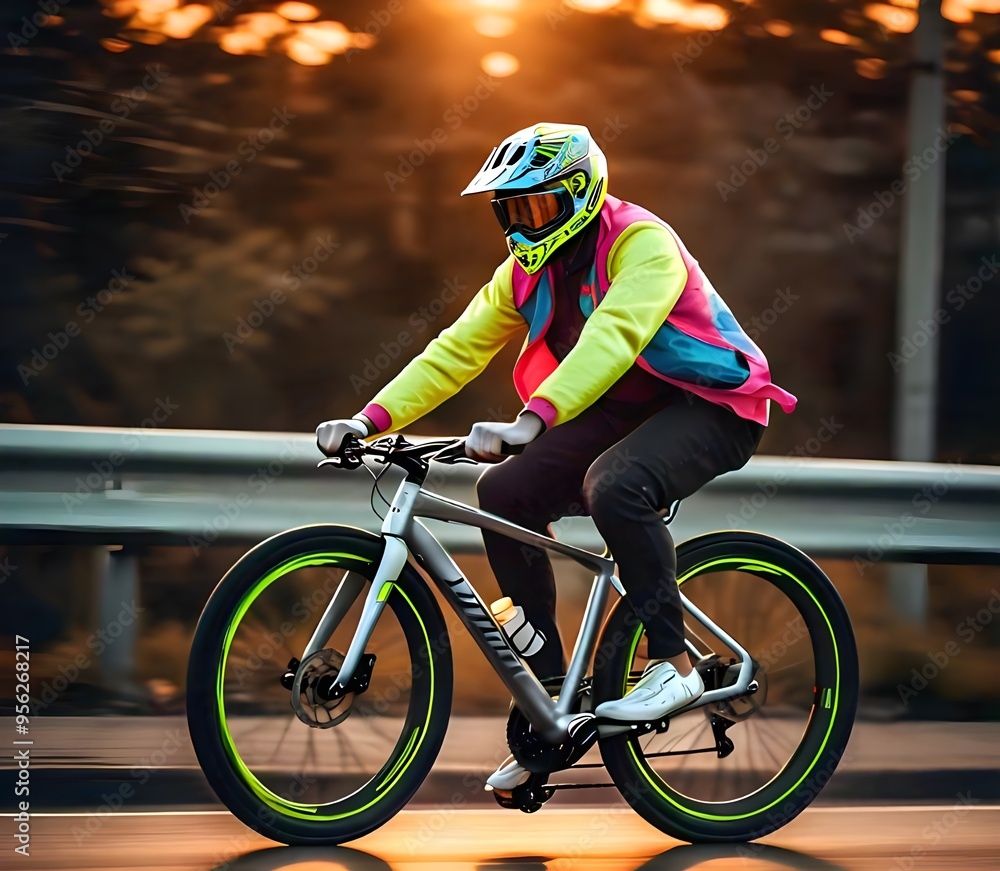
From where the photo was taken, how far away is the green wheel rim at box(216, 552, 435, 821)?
143 inches

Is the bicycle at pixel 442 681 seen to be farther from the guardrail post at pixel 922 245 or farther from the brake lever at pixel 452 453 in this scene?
the guardrail post at pixel 922 245

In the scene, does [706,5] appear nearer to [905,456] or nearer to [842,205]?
[842,205]

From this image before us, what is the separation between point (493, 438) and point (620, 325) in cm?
46

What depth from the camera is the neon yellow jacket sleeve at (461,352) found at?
4.14 m

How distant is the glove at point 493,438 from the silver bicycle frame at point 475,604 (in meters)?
0.20

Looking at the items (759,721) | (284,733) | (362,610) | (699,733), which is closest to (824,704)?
(759,721)

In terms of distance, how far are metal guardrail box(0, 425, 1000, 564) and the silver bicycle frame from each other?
134 cm

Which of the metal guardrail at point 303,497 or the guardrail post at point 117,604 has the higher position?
the metal guardrail at point 303,497

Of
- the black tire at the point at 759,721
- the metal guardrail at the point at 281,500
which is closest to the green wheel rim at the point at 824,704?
the black tire at the point at 759,721

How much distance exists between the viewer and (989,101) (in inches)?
280

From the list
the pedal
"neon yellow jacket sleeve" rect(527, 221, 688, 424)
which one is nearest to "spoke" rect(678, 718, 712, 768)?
the pedal

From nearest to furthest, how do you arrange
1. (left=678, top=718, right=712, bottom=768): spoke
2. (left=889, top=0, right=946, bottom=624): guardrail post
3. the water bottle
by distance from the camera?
1. the water bottle
2. (left=678, top=718, right=712, bottom=768): spoke
3. (left=889, top=0, right=946, bottom=624): guardrail post

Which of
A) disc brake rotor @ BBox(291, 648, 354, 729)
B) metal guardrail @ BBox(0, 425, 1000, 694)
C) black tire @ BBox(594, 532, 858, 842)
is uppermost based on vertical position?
disc brake rotor @ BBox(291, 648, 354, 729)

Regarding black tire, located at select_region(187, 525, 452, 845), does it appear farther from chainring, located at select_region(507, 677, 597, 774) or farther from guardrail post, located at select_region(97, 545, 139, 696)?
guardrail post, located at select_region(97, 545, 139, 696)
